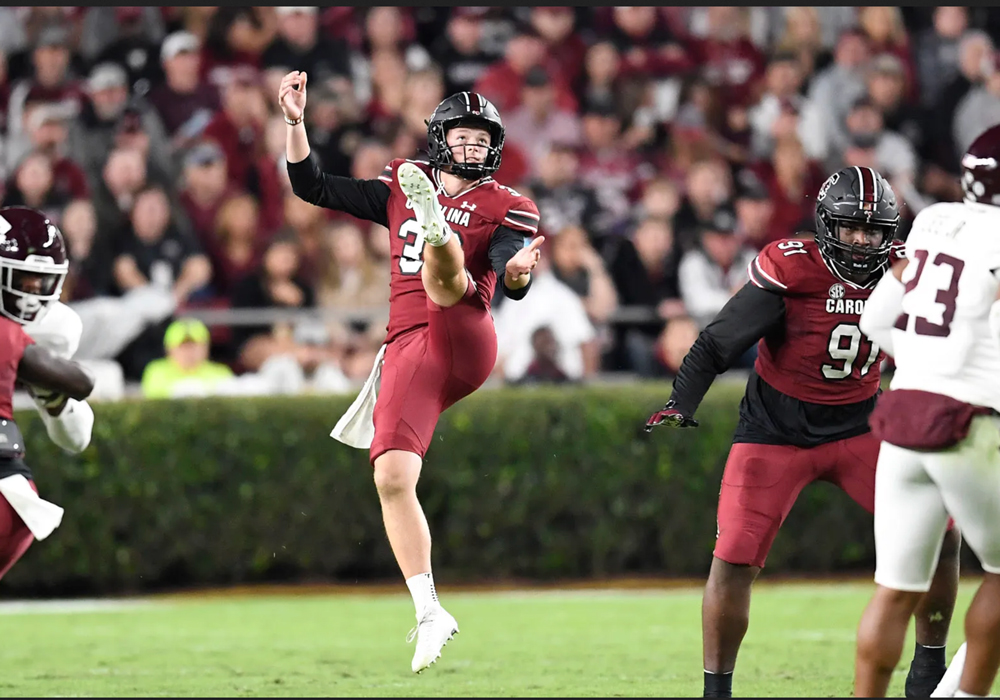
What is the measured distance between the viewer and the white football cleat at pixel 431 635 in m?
5.32

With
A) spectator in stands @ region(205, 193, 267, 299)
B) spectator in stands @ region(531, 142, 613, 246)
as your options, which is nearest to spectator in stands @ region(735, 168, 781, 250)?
spectator in stands @ region(531, 142, 613, 246)

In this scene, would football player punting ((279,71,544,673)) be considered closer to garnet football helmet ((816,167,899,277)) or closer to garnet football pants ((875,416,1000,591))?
garnet football helmet ((816,167,899,277))

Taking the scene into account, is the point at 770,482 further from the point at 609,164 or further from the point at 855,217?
the point at 609,164

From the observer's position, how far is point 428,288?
5.46 metres

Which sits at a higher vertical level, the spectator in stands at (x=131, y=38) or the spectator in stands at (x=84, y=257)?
the spectator in stands at (x=131, y=38)

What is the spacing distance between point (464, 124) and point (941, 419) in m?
2.26

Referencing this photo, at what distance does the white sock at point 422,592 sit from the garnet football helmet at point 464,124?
1587 millimetres

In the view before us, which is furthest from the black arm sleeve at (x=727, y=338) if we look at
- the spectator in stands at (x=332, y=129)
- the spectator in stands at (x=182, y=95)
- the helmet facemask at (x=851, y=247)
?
the spectator in stands at (x=182, y=95)

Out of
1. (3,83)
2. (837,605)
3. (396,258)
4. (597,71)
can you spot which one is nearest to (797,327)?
(396,258)

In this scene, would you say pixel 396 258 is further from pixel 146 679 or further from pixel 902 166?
pixel 902 166

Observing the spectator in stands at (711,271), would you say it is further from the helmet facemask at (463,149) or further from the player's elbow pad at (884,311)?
→ the player's elbow pad at (884,311)

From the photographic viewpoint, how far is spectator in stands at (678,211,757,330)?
37.0 ft

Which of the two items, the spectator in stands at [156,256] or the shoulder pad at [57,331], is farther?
the spectator in stands at [156,256]

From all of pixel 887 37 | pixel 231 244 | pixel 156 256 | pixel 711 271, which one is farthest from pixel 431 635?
pixel 887 37
